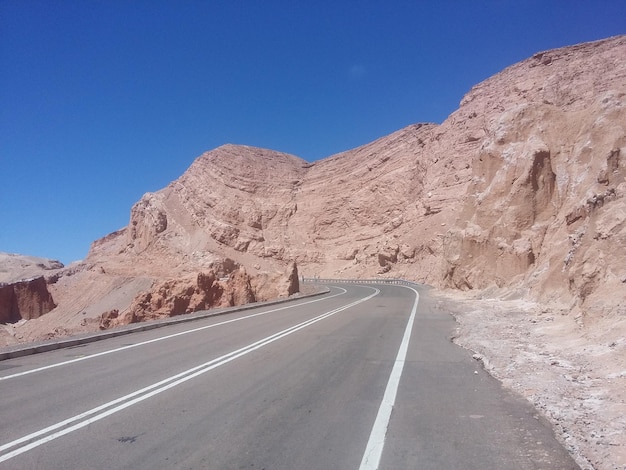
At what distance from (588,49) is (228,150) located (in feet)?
174

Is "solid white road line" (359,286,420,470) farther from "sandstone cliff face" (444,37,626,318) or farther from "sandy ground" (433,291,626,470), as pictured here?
"sandstone cliff face" (444,37,626,318)

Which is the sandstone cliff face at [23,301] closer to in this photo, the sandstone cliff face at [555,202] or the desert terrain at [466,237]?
the desert terrain at [466,237]

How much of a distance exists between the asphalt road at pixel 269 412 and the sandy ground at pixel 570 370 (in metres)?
0.29

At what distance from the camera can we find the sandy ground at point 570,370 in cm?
492

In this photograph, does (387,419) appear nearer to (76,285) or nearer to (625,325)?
(625,325)

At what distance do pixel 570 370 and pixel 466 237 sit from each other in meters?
24.2

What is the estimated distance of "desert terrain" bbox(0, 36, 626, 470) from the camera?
9.52 m

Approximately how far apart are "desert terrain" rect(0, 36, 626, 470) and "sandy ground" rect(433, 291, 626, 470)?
1.4 inches

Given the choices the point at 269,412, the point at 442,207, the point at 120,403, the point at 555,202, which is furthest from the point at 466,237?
the point at 120,403

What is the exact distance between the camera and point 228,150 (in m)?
83.4

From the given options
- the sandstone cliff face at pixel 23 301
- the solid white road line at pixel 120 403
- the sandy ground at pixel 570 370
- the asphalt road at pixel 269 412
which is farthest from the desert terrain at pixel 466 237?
the solid white road line at pixel 120 403

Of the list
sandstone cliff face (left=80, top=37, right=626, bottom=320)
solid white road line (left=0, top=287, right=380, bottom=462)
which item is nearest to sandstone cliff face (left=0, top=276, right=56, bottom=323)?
sandstone cliff face (left=80, top=37, right=626, bottom=320)

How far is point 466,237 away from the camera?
103 ft

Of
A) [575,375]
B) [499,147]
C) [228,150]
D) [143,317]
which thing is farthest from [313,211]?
[575,375]
